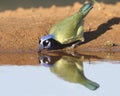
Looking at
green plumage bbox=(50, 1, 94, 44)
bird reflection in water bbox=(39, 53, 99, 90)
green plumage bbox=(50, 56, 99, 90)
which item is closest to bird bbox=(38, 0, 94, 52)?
green plumage bbox=(50, 1, 94, 44)

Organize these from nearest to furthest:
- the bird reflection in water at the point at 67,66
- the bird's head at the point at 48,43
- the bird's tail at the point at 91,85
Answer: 1. the bird's tail at the point at 91,85
2. the bird reflection in water at the point at 67,66
3. the bird's head at the point at 48,43

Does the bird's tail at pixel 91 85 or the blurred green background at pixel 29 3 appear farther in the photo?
the blurred green background at pixel 29 3

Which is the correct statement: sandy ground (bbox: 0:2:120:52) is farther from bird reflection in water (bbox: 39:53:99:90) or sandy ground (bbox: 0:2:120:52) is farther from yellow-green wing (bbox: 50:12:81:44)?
bird reflection in water (bbox: 39:53:99:90)

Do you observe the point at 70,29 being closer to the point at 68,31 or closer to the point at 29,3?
the point at 68,31

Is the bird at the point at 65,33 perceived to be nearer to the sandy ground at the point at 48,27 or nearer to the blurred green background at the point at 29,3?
the sandy ground at the point at 48,27

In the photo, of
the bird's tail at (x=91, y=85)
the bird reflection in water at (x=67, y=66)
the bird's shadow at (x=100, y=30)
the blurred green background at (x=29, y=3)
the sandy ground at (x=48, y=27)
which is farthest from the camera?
the blurred green background at (x=29, y=3)

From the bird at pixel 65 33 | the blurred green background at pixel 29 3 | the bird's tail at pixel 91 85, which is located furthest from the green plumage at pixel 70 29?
the blurred green background at pixel 29 3
